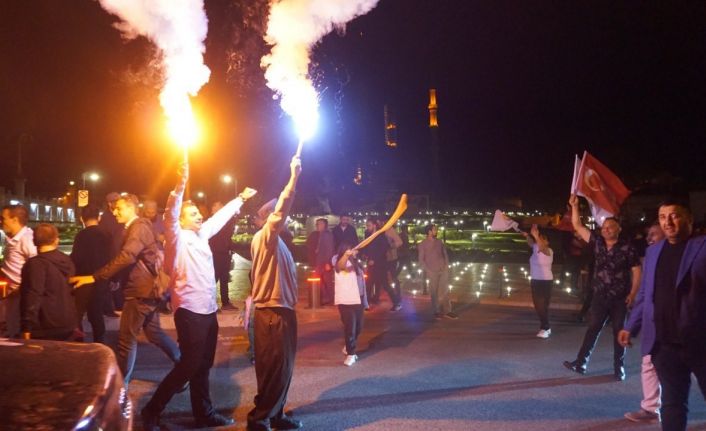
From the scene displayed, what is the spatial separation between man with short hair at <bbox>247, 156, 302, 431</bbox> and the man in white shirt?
47cm

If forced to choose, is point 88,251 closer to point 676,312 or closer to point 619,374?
point 676,312

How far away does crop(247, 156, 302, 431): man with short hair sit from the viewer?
4895 mm

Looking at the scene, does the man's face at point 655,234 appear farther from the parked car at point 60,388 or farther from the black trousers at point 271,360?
the parked car at point 60,388

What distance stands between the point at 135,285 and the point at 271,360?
1.78m

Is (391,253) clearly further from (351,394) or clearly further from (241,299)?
(351,394)

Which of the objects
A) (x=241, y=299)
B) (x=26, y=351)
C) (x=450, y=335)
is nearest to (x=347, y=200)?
(x=241, y=299)

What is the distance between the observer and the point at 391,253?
12984 mm

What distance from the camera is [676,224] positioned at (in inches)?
173

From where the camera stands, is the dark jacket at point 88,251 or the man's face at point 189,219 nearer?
the man's face at point 189,219

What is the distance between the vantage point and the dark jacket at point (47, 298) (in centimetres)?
498

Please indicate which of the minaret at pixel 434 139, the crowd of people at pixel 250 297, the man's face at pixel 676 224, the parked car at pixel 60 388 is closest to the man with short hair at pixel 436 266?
the crowd of people at pixel 250 297

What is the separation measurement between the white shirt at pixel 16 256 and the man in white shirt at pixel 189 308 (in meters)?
2.40

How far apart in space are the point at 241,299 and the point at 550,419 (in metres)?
9.33

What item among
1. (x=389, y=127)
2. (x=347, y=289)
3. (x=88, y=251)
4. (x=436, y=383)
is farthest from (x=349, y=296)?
(x=389, y=127)
